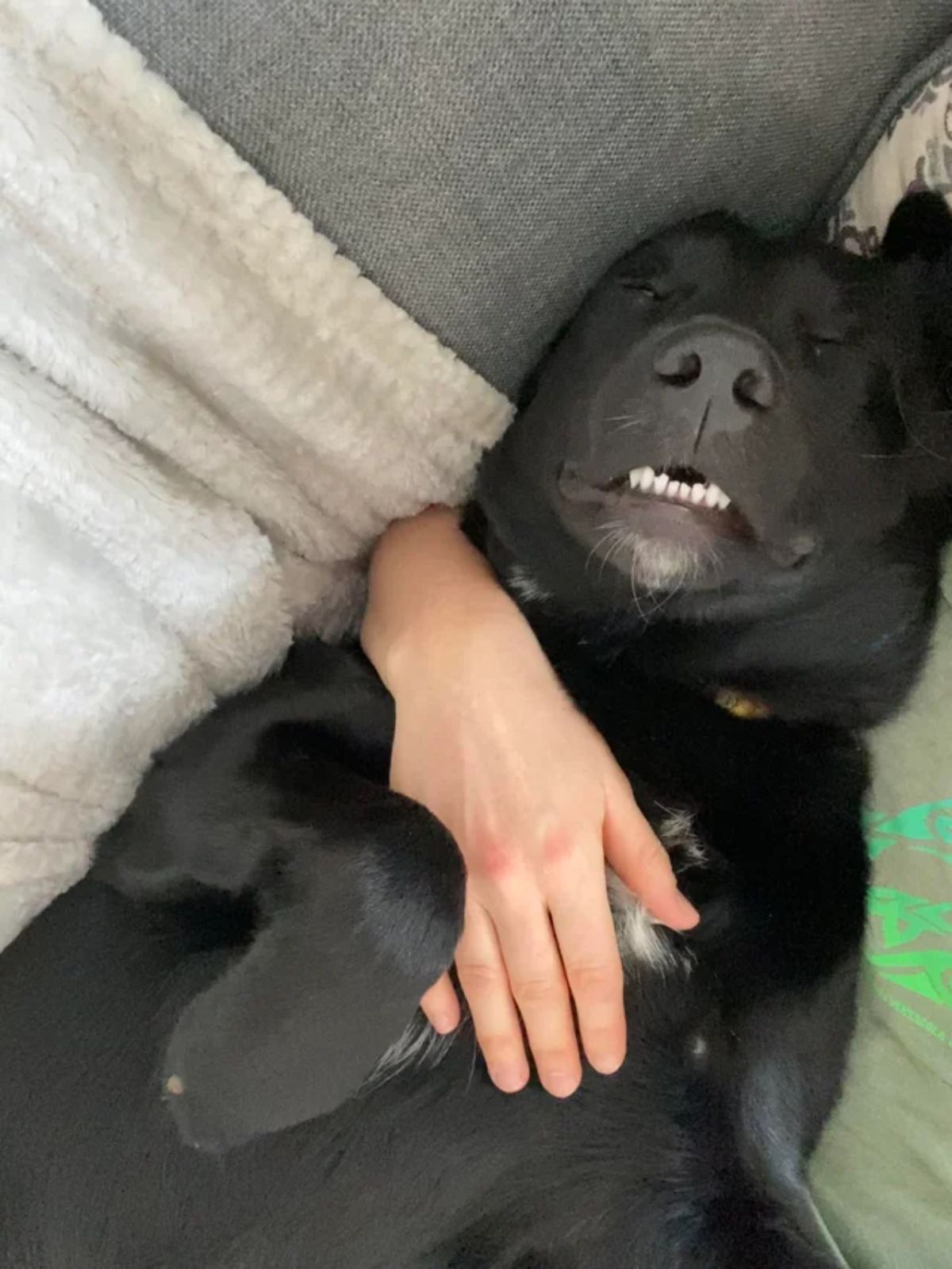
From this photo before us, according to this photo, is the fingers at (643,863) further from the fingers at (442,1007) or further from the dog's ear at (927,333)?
the dog's ear at (927,333)

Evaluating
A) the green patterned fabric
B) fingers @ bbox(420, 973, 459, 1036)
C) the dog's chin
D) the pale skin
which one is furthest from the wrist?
the green patterned fabric

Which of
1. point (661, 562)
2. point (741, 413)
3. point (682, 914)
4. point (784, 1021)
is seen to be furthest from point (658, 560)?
point (784, 1021)

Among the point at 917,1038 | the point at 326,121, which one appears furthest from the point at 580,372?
the point at 917,1038

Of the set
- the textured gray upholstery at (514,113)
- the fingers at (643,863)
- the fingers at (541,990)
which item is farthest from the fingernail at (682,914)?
the textured gray upholstery at (514,113)

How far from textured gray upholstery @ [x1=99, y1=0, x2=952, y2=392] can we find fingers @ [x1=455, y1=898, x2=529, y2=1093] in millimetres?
519

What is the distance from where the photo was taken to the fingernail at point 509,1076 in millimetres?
979

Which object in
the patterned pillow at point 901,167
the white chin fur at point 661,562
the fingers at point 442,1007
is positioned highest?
the patterned pillow at point 901,167

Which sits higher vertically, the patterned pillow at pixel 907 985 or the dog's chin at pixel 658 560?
the dog's chin at pixel 658 560

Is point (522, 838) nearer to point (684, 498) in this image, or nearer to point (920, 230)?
point (684, 498)

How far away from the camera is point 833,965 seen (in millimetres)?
1051

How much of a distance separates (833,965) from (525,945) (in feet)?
0.91

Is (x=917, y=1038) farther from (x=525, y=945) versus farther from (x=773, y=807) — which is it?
(x=525, y=945)

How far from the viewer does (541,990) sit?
3.27ft

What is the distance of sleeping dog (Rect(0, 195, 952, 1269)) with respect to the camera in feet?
3.03
